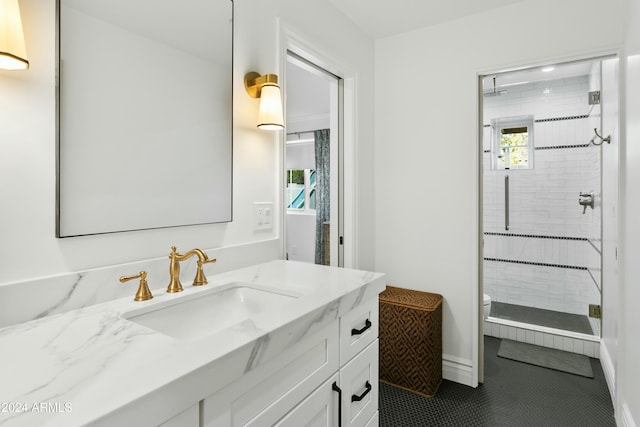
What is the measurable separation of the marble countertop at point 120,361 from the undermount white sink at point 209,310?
0.13ft

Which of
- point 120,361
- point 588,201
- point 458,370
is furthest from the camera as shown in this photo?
point 588,201

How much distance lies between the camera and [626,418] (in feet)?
5.47

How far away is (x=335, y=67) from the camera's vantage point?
2.20 metres

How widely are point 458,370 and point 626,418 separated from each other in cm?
87

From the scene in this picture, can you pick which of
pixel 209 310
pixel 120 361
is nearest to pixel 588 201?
pixel 209 310

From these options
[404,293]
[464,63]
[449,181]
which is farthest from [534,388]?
[464,63]

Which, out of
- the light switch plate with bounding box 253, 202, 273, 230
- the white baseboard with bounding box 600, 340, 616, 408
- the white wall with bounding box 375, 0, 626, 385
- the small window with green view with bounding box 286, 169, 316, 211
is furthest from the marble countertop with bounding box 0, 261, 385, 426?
the small window with green view with bounding box 286, 169, 316, 211

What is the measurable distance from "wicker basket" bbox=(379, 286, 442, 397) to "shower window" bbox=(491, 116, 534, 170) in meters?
2.19

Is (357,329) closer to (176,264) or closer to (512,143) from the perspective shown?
(176,264)

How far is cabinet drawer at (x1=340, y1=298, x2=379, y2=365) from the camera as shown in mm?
1149

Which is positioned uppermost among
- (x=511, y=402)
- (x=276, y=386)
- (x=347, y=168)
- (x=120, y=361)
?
(x=347, y=168)

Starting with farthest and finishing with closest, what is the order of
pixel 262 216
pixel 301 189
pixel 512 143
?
pixel 301 189 < pixel 512 143 < pixel 262 216

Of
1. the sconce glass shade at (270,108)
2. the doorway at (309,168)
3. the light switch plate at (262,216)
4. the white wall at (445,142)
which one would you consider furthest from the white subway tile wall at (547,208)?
the sconce glass shade at (270,108)

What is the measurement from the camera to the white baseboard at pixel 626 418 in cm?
158
